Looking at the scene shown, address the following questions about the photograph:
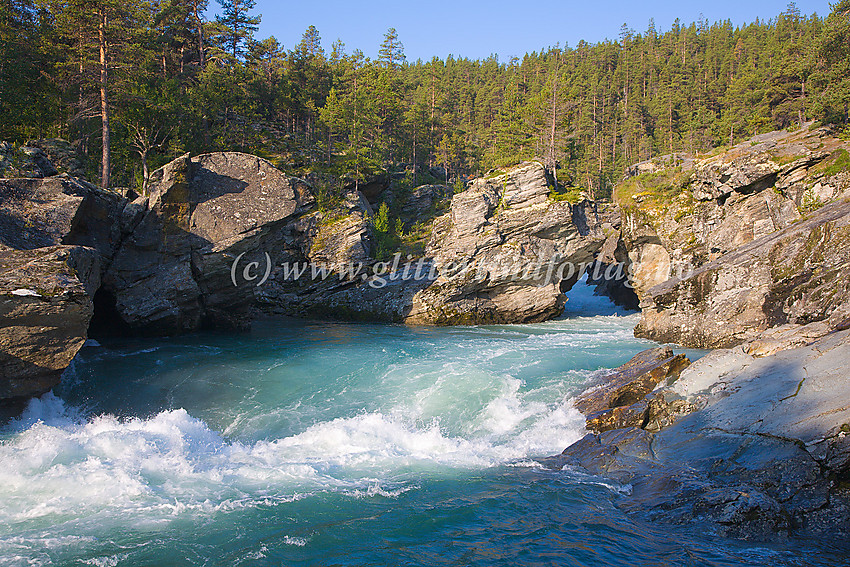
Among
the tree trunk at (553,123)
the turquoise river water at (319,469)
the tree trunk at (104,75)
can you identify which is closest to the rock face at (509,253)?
the turquoise river water at (319,469)

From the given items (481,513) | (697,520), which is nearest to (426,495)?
(481,513)

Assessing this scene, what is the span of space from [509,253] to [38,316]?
22.2 meters

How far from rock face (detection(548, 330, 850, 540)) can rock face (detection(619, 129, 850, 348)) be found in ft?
20.8

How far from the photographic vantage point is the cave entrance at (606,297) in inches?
1388

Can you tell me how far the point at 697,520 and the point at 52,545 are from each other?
32.5 ft

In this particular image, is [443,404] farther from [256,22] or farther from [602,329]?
[256,22]

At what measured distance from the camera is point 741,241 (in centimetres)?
2512

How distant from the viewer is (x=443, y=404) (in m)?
14.6

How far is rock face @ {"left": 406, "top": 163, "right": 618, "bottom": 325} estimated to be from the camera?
29.0 m

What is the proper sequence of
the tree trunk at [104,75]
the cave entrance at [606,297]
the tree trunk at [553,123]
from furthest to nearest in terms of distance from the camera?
the tree trunk at [553,123]
the cave entrance at [606,297]
the tree trunk at [104,75]

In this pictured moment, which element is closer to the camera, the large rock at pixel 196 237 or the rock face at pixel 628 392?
the rock face at pixel 628 392

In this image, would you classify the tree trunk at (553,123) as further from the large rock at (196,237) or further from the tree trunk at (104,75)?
the tree trunk at (104,75)

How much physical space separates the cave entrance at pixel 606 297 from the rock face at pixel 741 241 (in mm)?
5059

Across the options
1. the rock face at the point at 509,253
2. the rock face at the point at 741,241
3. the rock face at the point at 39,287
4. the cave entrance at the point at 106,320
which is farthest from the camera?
the rock face at the point at 509,253
